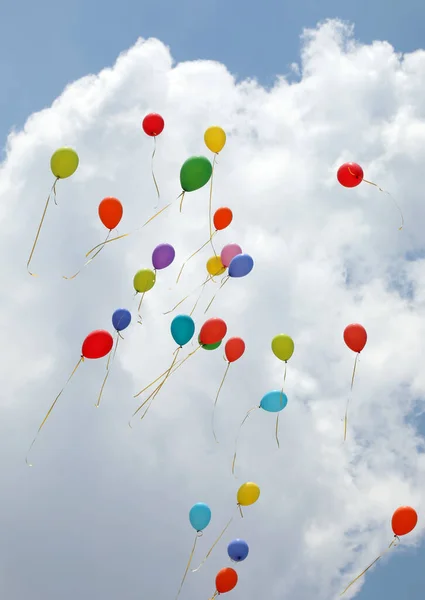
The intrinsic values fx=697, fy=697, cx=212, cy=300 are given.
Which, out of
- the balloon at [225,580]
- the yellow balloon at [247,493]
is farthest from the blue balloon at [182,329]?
the balloon at [225,580]

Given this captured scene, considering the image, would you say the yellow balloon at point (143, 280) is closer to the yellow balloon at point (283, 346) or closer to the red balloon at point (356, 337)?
the yellow balloon at point (283, 346)

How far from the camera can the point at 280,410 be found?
566 inches

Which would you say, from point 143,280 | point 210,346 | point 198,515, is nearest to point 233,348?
point 210,346

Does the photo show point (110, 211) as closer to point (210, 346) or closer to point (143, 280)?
point (143, 280)

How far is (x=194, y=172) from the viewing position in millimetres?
13156

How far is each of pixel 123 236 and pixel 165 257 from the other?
3.46 feet

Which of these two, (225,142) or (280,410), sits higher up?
(225,142)

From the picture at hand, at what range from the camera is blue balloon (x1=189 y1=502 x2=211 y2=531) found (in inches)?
552

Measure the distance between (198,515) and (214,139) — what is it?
763 centimetres

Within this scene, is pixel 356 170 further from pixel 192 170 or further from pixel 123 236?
pixel 123 236

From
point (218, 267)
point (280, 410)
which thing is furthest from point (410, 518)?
point (218, 267)

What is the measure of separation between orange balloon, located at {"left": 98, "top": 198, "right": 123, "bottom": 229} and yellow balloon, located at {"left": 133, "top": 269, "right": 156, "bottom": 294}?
114cm

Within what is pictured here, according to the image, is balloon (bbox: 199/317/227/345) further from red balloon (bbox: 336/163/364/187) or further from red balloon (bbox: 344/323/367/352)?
red balloon (bbox: 336/163/364/187)

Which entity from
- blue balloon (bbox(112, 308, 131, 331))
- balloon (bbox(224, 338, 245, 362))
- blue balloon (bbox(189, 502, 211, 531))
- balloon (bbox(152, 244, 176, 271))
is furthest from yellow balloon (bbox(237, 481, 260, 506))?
balloon (bbox(152, 244, 176, 271))
